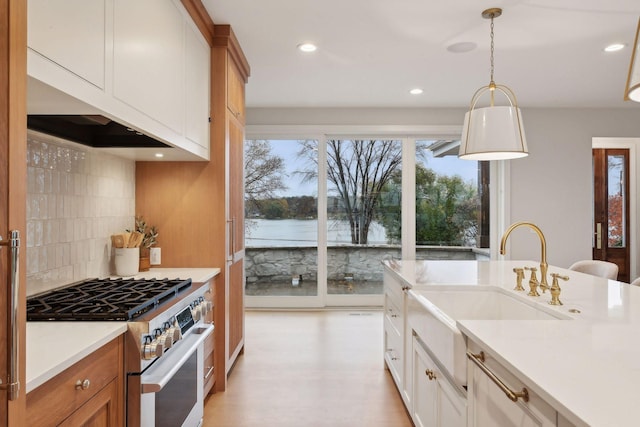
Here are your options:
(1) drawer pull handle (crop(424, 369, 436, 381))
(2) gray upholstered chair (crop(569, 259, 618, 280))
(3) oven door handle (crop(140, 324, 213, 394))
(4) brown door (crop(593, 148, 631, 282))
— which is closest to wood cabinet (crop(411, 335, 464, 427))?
(1) drawer pull handle (crop(424, 369, 436, 381))

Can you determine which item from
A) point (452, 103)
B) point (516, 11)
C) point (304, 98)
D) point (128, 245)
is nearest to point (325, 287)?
point (304, 98)

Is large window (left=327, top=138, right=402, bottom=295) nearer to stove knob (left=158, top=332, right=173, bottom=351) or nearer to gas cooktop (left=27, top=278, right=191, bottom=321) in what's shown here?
gas cooktop (left=27, top=278, right=191, bottom=321)

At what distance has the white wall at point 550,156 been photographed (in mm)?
5293

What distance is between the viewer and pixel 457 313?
7.41ft

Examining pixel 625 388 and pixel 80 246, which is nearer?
pixel 625 388

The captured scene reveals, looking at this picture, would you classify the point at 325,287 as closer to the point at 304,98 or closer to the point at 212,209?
the point at 304,98

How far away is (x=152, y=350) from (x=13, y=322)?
29.5 inches

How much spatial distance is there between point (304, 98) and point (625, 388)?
14.6 ft

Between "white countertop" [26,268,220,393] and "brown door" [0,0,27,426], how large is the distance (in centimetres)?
11

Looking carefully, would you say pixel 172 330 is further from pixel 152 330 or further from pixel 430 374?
pixel 430 374

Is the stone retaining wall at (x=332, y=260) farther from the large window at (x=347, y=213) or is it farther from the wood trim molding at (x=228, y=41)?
the wood trim molding at (x=228, y=41)

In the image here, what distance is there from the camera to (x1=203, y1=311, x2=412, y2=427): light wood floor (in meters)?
2.50

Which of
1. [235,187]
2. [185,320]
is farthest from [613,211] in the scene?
[185,320]

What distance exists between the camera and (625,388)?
87cm
